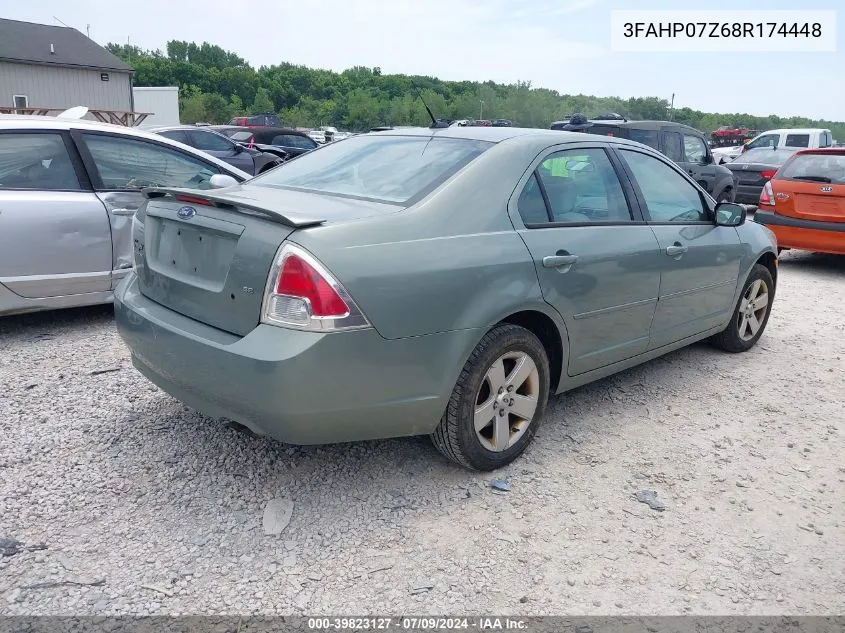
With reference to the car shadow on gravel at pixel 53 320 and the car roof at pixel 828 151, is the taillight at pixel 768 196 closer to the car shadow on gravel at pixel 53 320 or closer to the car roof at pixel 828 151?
the car roof at pixel 828 151

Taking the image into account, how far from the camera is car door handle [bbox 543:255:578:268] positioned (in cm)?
335

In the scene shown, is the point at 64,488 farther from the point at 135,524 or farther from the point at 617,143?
the point at 617,143

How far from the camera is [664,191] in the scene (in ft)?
14.5

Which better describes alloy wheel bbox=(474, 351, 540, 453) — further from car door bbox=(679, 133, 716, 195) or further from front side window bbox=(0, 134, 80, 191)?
car door bbox=(679, 133, 716, 195)

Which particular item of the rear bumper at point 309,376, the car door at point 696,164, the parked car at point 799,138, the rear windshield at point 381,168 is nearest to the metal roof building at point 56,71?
the parked car at point 799,138

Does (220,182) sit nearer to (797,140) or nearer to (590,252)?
(590,252)

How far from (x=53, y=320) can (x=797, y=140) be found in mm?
17210

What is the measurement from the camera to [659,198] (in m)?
4.33

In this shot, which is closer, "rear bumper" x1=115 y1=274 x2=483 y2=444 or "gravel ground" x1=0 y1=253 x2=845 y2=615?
"gravel ground" x1=0 y1=253 x2=845 y2=615

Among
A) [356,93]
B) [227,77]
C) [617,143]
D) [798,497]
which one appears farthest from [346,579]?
[227,77]

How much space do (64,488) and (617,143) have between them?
11.1 ft

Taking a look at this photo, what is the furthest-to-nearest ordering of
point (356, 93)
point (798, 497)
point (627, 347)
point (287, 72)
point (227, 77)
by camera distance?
1. point (287, 72)
2. point (227, 77)
3. point (356, 93)
4. point (627, 347)
5. point (798, 497)

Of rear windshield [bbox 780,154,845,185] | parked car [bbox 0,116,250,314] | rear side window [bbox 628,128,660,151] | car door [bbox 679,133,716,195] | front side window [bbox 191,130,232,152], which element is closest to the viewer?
parked car [bbox 0,116,250,314]

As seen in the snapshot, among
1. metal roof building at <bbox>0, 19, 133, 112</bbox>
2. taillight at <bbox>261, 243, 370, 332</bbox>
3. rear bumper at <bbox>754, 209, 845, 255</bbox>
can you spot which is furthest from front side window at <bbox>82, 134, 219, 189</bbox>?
metal roof building at <bbox>0, 19, 133, 112</bbox>
